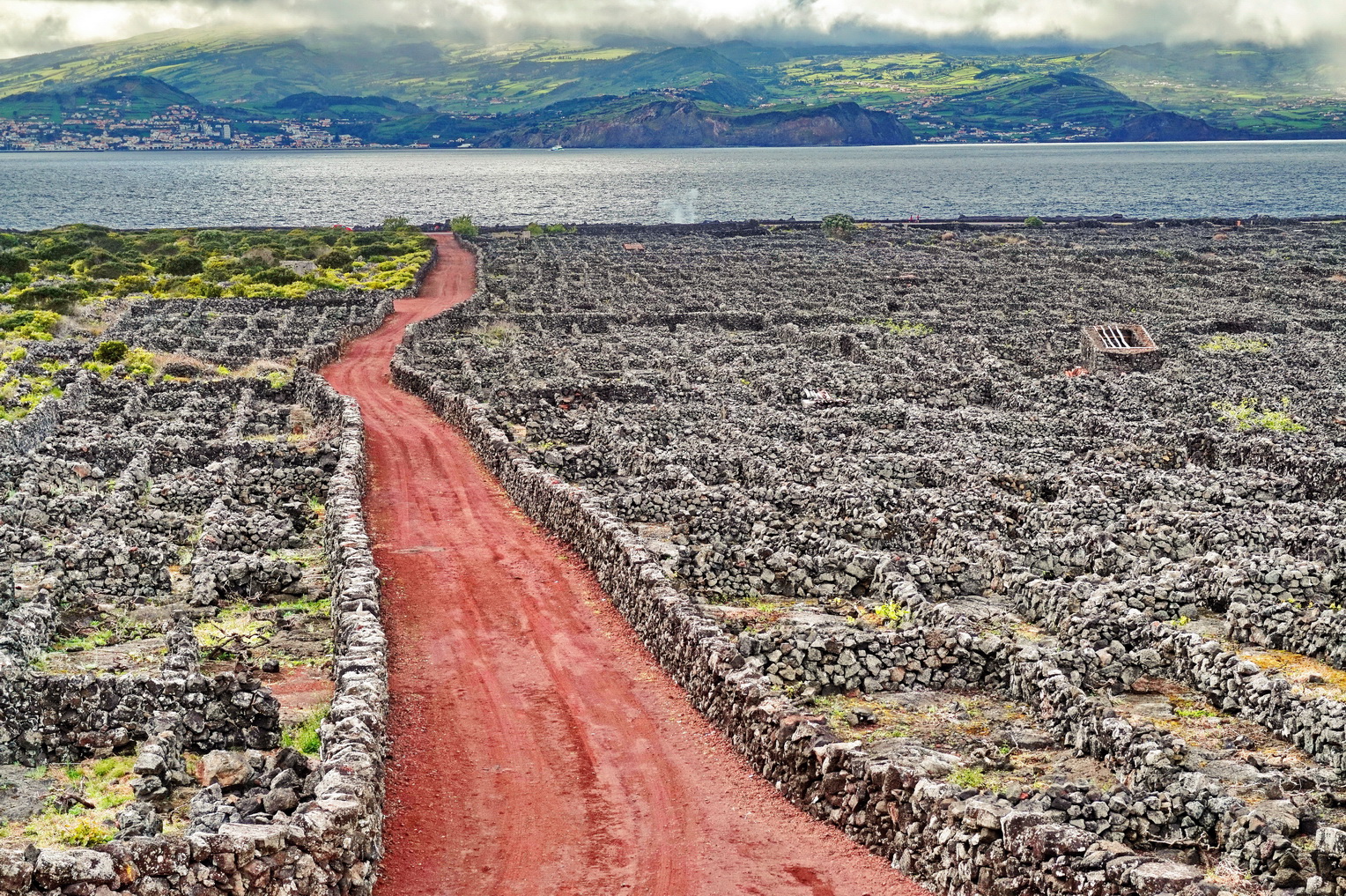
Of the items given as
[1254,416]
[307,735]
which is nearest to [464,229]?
[1254,416]

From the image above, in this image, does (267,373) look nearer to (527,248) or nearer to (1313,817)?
(1313,817)

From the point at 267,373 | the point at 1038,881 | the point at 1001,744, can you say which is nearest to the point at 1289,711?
the point at 1001,744

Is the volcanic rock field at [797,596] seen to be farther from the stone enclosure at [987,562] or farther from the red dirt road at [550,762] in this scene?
the red dirt road at [550,762]

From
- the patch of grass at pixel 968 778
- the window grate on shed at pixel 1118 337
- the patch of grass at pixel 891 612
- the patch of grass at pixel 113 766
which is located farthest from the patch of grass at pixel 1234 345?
the patch of grass at pixel 113 766

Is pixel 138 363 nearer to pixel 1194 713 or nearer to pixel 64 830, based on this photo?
pixel 64 830

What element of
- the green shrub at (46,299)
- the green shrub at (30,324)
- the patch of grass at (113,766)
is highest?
the green shrub at (46,299)

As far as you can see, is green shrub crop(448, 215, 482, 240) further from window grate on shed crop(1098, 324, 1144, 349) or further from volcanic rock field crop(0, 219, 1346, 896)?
window grate on shed crop(1098, 324, 1144, 349)
